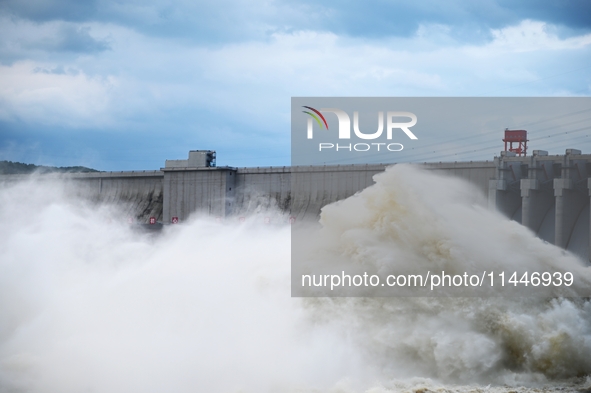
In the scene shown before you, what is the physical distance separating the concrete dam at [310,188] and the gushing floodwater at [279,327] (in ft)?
55.1

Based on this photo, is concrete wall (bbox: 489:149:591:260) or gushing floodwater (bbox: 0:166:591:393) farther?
concrete wall (bbox: 489:149:591:260)

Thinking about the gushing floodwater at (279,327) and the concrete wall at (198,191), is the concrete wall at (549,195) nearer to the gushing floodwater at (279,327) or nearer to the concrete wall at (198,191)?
the gushing floodwater at (279,327)

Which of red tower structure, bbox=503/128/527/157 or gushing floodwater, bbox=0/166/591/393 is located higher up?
red tower structure, bbox=503/128/527/157

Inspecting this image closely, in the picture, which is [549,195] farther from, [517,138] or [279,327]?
[279,327]

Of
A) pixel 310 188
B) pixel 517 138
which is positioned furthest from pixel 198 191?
pixel 517 138

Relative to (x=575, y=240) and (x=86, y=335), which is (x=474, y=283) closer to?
(x=86, y=335)

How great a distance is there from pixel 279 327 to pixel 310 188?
32872 millimetres

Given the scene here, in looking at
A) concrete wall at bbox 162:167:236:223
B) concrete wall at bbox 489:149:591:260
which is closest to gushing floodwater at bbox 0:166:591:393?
concrete wall at bbox 489:149:591:260

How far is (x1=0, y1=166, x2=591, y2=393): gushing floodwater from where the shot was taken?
19172 millimetres

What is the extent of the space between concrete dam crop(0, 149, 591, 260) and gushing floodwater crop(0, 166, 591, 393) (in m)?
16.8

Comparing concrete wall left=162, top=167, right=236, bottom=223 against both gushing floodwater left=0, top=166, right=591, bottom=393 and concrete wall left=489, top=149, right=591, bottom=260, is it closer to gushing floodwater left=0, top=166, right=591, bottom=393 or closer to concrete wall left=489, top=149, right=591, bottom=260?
concrete wall left=489, top=149, right=591, bottom=260

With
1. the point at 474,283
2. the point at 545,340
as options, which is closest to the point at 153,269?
the point at 474,283

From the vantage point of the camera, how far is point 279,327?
2058 centimetres

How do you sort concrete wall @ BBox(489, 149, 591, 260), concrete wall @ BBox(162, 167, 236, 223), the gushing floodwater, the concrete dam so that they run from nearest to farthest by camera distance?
the gushing floodwater, concrete wall @ BBox(489, 149, 591, 260), the concrete dam, concrete wall @ BBox(162, 167, 236, 223)
